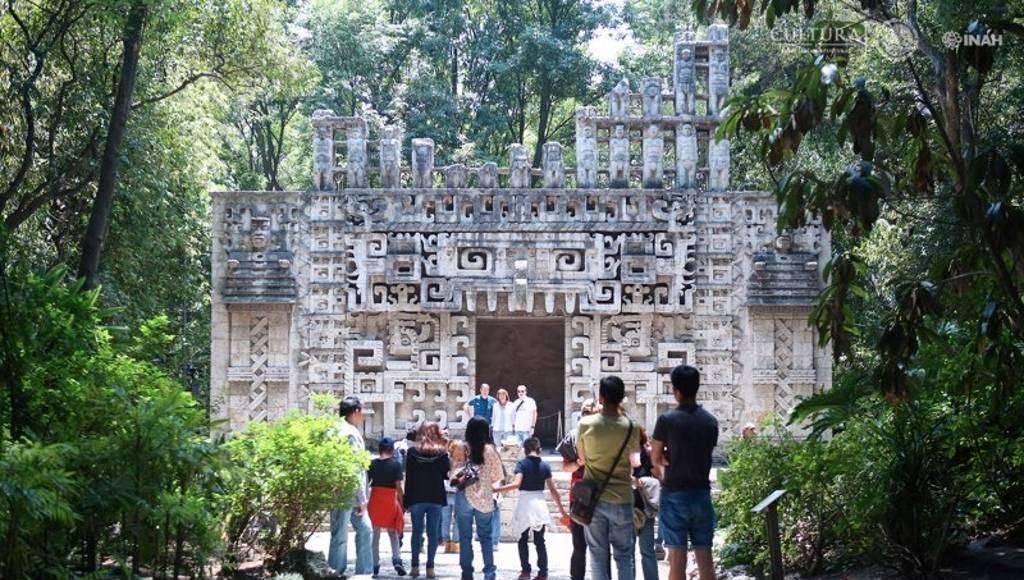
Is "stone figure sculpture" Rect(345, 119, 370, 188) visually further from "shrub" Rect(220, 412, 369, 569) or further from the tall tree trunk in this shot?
"shrub" Rect(220, 412, 369, 569)

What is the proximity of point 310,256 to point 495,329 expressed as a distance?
4801 mm

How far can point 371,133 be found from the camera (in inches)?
1308

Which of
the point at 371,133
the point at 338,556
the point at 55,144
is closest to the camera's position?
the point at 338,556

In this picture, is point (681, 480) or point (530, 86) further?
point (530, 86)

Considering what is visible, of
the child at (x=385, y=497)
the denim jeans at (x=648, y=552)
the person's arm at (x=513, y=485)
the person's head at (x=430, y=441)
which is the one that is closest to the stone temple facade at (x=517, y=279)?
the child at (x=385, y=497)

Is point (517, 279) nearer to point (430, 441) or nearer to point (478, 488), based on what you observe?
point (430, 441)

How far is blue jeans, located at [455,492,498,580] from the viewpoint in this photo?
12.1 meters

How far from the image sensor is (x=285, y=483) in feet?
37.6

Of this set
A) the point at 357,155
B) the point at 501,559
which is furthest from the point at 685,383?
the point at 357,155

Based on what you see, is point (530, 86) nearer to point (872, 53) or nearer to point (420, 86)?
point (420, 86)

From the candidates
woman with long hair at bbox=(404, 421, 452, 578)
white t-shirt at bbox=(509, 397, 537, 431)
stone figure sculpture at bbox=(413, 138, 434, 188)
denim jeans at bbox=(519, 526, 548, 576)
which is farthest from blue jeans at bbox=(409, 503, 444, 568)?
stone figure sculpture at bbox=(413, 138, 434, 188)

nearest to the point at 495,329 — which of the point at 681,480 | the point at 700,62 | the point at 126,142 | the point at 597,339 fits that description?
the point at 597,339

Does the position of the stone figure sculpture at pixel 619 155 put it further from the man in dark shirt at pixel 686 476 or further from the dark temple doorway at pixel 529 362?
the man in dark shirt at pixel 686 476

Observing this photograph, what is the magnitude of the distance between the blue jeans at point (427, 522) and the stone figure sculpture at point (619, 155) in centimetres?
969
